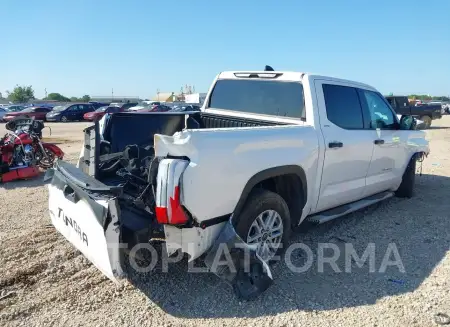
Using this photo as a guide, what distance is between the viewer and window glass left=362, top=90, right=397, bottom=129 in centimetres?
492

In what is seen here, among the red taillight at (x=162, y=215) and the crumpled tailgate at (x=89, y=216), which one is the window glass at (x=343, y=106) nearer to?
the red taillight at (x=162, y=215)

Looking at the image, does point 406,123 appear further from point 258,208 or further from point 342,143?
point 258,208

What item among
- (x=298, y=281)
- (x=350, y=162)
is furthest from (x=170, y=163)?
(x=350, y=162)

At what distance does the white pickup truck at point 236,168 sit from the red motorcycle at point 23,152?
14.6 ft

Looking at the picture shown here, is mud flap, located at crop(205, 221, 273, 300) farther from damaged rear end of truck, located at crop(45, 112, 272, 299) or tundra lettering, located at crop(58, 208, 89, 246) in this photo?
tundra lettering, located at crop(58, 208, 89, 246)

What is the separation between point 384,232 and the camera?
4.76m

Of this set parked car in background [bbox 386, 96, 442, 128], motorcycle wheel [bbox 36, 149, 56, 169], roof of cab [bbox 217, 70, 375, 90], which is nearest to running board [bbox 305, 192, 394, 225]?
roof of cab [bbox 217, 70, 375, 90]

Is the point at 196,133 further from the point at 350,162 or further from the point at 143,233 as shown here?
the point at 350,162

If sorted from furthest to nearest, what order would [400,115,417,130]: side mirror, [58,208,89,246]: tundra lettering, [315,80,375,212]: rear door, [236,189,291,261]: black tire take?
[400,115,417,130]: side mirror
[315,80,375,212]: rear door
[236,189,291,261]: black tire
[58,208,89,246]: tundra lettering

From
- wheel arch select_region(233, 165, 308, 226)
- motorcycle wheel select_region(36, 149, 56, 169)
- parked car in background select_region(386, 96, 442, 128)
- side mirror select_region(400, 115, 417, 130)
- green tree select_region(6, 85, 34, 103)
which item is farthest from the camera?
green tree select_region(6, 85, 34, 103)

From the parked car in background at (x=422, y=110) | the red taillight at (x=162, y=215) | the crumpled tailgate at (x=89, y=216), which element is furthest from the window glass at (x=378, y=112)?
the parked car in background at (x=422, y=110)

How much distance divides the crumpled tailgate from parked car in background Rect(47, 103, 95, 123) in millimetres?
29455

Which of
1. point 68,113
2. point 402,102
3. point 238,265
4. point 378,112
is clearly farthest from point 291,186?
point 68,113

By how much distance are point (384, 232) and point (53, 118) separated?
30.4 meters
